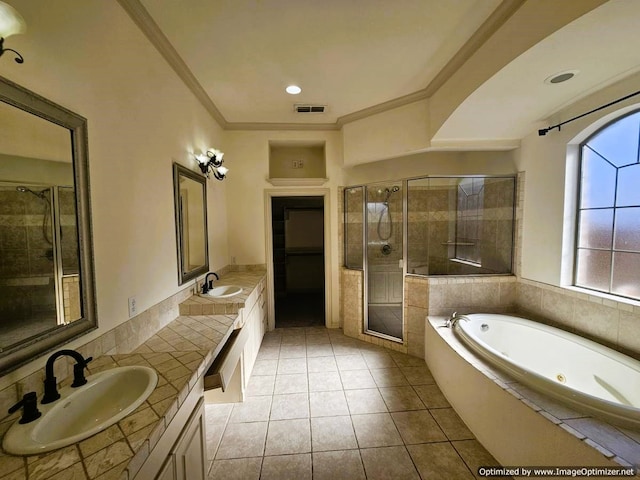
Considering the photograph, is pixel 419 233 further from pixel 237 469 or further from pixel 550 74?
pixel 237 469

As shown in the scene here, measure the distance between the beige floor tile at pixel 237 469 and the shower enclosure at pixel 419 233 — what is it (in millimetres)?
1995

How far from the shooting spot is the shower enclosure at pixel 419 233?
2.93 meters

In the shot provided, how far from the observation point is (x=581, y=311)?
7.00 ft

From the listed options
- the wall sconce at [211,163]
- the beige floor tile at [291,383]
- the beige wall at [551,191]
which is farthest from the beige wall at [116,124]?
the beige wall at [551,191]

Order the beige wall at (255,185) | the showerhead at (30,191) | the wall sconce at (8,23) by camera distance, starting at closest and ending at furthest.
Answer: the wall sconce at (8,23), the showerhead at (30,191), the beige wall at (255,185)

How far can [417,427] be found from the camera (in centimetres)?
189

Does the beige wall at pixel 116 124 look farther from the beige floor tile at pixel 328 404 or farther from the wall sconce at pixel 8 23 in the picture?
the beige floor tile at pixel 328 404

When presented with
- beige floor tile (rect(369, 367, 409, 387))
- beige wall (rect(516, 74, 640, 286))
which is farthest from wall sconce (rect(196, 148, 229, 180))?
beige wall (rect(516, 74, 640, 286))

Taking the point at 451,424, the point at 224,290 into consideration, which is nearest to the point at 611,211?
the point at 451,424

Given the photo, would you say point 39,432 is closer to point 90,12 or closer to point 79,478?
point 79,478

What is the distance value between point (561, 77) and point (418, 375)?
8.77 ft

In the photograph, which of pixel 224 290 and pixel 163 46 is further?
pixel 224 290

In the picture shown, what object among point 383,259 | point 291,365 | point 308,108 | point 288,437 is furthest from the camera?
point 383,259

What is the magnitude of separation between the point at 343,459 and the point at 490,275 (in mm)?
2314
